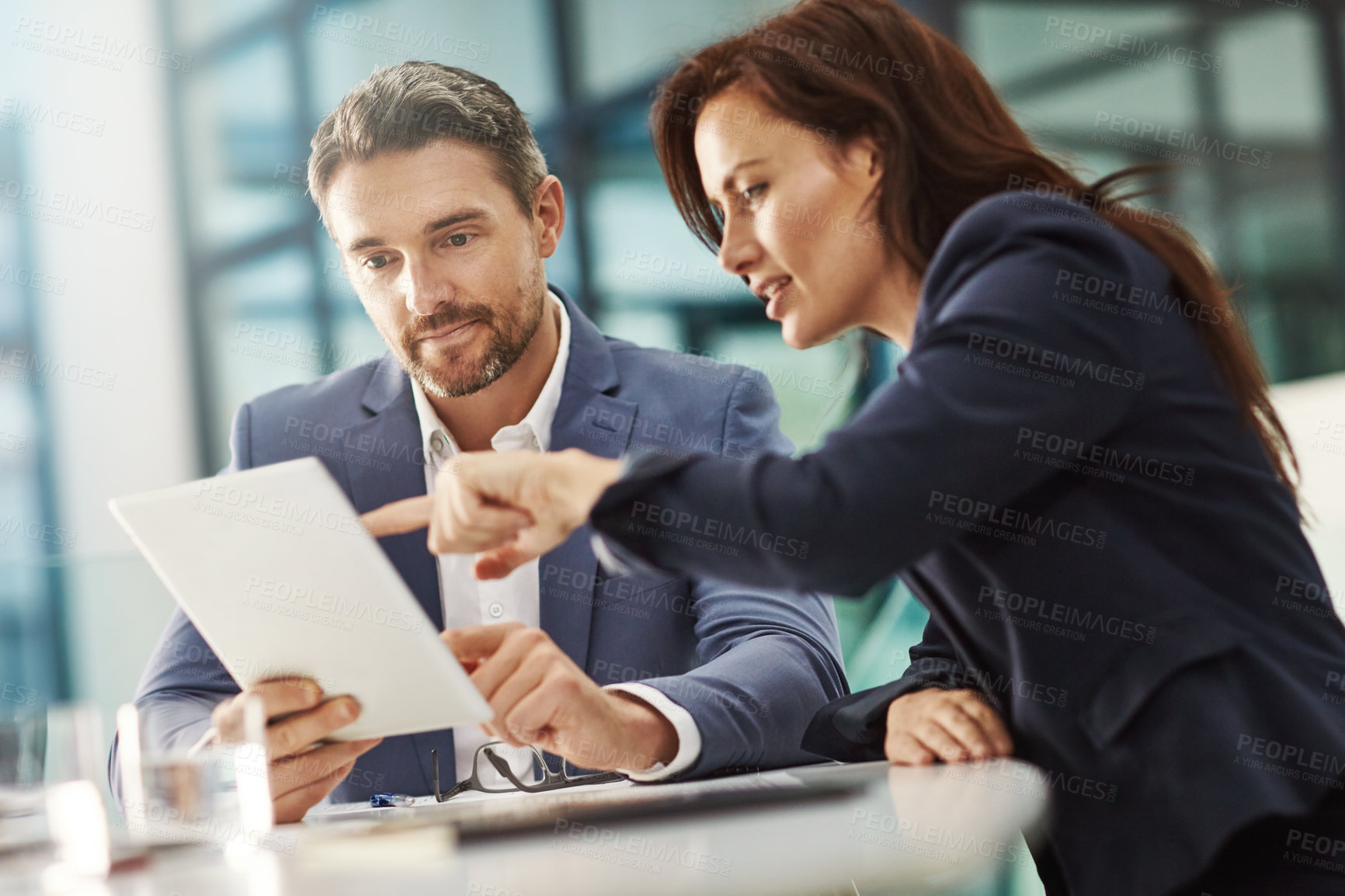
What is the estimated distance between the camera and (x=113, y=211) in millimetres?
5430

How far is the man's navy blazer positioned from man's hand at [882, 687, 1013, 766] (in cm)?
22

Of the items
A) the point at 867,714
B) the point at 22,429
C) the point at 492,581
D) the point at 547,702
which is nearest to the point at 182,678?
the point at 492,581

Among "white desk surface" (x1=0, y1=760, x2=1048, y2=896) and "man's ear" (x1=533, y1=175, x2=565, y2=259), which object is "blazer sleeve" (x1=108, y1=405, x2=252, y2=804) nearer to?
"white desk surface" (x1=0, y1=760, x2=1048, y2=896)

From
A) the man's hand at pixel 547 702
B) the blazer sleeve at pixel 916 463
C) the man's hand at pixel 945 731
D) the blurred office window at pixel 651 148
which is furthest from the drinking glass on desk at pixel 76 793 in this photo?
the blurred office window at pixel 651 148

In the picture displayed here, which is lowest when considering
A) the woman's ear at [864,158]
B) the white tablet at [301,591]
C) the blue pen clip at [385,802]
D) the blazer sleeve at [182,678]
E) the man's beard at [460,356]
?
the blue pen clip at [385,802]

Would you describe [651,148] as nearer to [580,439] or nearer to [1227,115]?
[1227,115]

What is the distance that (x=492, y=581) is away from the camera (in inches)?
64.4

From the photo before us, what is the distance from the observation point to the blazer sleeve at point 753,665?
1264mm

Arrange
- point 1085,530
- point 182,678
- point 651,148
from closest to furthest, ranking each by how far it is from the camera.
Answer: point 1085,530
point 182,678
point 651,148

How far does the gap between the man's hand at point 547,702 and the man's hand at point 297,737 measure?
0.13 meters

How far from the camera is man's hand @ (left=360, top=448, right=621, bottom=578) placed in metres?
0.98

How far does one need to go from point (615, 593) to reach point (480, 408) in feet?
1.36

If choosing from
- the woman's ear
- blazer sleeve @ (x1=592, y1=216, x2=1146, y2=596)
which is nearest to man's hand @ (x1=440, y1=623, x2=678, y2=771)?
blazer sleeve @ (x1=592, y1=216, x2=1146, y2=596)

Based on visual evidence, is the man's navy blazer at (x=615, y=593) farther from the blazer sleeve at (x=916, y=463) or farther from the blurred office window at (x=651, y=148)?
the blazer sleeve at (x=916, y=463)
